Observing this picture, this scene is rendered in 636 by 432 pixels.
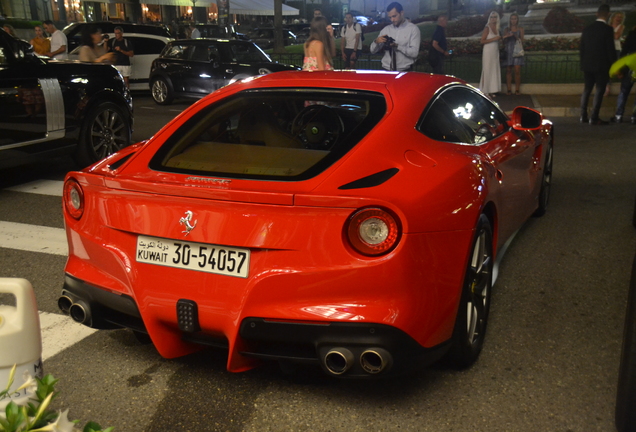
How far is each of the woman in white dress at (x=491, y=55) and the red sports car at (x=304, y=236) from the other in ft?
43.5

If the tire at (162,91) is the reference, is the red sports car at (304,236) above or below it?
above

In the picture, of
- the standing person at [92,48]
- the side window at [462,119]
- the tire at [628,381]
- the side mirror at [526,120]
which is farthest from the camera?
the standing person at [92,48]

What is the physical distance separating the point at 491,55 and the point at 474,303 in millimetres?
13948

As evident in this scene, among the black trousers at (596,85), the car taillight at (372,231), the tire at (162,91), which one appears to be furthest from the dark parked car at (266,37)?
the car taillight at (372,231)

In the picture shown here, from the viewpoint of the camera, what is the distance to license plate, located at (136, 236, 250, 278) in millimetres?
3008

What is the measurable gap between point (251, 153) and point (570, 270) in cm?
265

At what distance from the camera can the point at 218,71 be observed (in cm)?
1681

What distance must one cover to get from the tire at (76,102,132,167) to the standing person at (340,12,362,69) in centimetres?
1062

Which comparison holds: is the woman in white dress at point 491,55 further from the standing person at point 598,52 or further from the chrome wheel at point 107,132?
the chrome wheel at point 107,132

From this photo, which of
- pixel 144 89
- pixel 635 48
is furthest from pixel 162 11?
pixel 635 48

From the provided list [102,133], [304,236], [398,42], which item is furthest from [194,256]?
[398,42]

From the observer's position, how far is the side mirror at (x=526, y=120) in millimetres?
4775

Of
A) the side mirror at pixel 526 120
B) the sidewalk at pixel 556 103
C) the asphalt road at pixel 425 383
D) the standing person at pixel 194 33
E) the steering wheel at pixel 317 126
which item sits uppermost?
the steering wheel at pixel 317 126

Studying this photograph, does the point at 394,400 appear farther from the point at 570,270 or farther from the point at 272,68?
the point at 272,68
